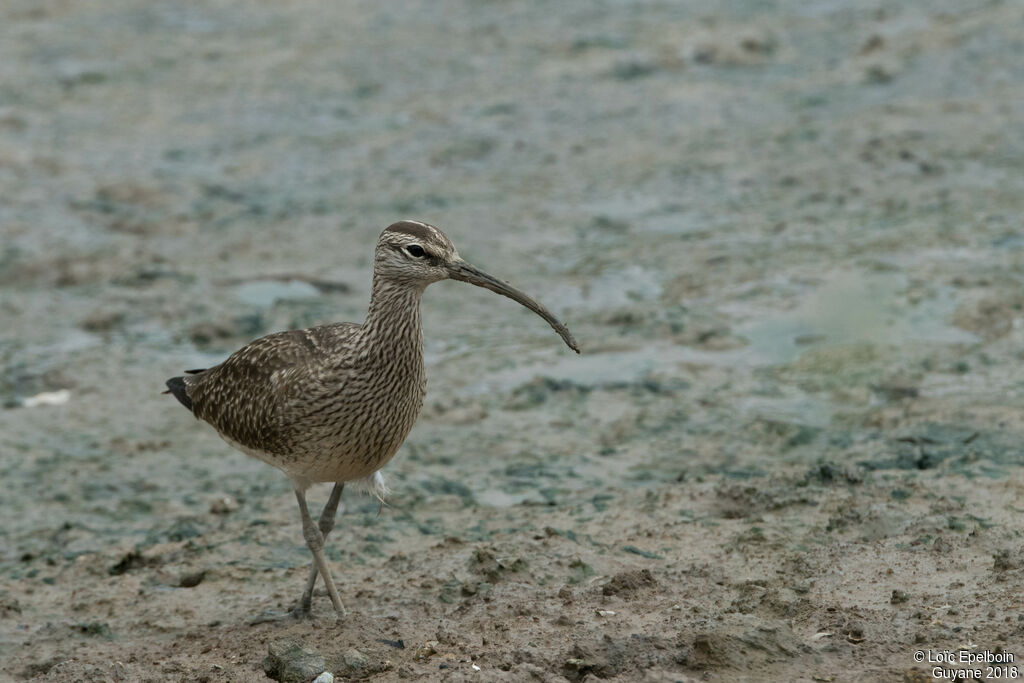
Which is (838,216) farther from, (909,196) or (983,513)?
(983,513)

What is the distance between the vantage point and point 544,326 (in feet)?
33.3

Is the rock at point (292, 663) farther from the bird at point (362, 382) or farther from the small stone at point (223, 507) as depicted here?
the small stone at point (223, 507)

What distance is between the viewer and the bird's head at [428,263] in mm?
6332

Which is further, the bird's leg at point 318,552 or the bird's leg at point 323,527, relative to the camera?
the bird's leg at point 323,527

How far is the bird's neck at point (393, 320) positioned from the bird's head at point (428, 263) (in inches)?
2.6

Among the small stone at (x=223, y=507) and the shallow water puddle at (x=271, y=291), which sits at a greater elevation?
the shallow water puddle at (x=271, y=291)

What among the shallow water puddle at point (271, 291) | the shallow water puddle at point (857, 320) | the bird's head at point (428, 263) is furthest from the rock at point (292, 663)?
the shallow water puddle at point (271, 291)

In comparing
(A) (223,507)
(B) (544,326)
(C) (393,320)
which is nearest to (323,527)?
(C) (393,320)

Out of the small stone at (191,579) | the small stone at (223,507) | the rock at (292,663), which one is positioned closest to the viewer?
the rock at (292,663)

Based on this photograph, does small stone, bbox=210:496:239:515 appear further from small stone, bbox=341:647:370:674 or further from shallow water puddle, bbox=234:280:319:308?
shallow water puddle, bbox=234:280:319:308

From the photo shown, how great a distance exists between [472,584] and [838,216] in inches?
229

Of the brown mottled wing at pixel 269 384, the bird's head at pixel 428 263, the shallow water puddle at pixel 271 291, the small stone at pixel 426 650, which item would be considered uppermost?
the bird's head at pixel 428 263

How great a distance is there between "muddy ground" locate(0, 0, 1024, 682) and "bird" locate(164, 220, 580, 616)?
768 millimetres

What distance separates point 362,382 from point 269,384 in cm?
59
